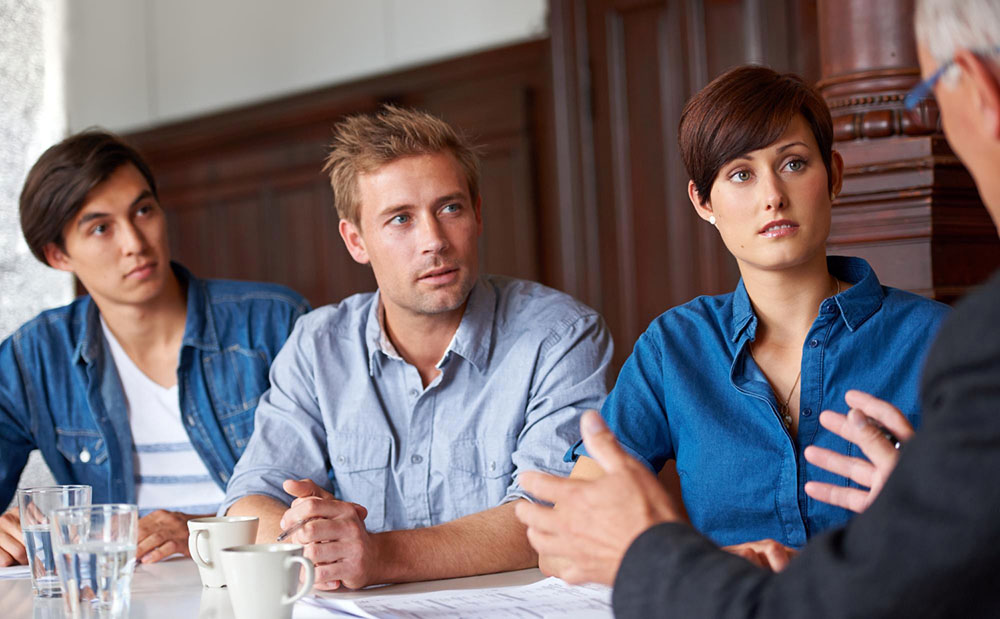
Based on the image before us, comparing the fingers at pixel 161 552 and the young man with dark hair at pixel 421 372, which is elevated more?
the young man with dark hair at pixel 421 372

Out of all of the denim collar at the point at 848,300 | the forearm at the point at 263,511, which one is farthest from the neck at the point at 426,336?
the denim collar at the point at 848,300

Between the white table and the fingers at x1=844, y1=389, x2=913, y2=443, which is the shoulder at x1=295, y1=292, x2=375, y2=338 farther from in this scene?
the fingers at x1=844, y1=389, x2=913, y2=443

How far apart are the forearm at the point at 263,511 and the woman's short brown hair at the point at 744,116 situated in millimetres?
847

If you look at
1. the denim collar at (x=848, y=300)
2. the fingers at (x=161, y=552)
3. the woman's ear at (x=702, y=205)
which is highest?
the woman's ear at (x=702, y=205)

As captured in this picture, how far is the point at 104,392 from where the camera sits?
2281 millimetres

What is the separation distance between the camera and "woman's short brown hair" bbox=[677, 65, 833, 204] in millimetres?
1407

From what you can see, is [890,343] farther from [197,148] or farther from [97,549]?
[197,148]

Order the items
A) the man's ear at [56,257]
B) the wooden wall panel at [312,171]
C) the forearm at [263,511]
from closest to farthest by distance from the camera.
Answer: the forearm at [263,511]
the man's ear at [56,257]
the wooden wall panel at [312,171]

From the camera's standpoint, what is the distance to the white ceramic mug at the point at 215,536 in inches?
52.1

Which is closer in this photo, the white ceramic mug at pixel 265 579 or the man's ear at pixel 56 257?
the white ceramic mug at pixel 265 579

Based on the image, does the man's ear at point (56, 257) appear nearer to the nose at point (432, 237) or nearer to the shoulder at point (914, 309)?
the nose at point (432, 237)

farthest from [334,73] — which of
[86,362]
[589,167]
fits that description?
[86,362]

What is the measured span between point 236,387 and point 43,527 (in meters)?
0.92

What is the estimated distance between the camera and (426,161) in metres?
1.88
